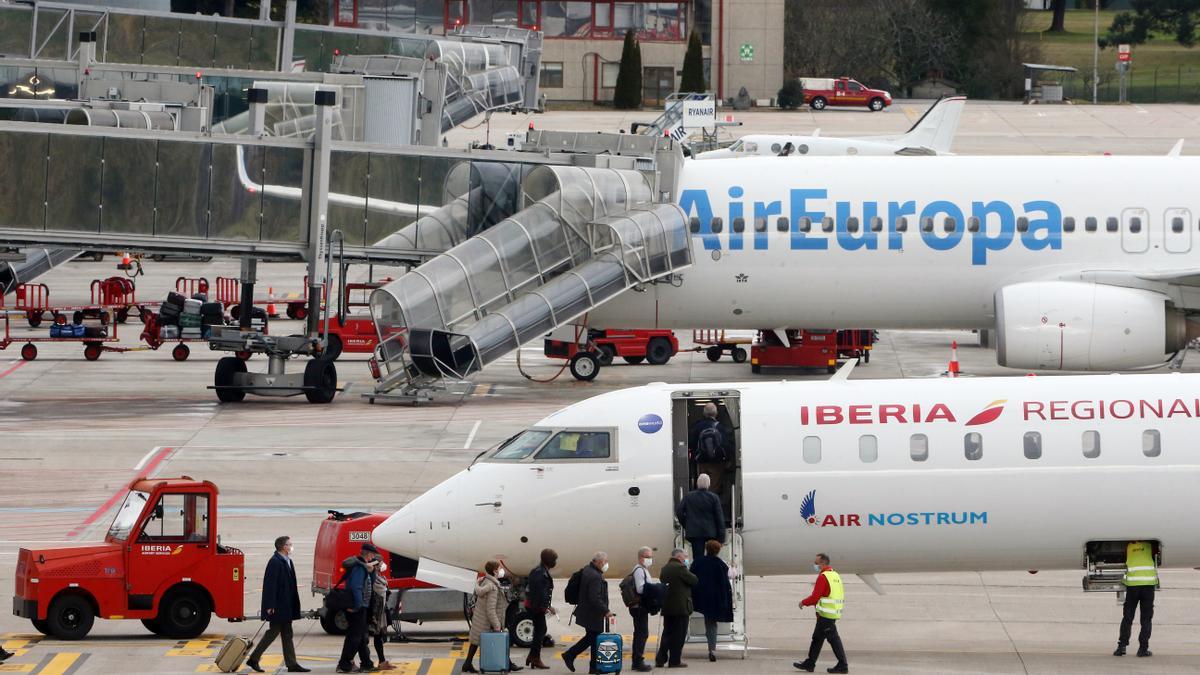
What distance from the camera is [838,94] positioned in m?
117

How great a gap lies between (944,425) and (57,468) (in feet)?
59.1

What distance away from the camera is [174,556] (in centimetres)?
2347

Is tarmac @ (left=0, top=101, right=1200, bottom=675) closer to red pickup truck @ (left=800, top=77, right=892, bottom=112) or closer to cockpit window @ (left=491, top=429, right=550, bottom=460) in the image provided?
cockpit window @ (left=491, top=429, right=550, bottom=460)

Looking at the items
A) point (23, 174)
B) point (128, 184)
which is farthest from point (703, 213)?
point (23, 174)

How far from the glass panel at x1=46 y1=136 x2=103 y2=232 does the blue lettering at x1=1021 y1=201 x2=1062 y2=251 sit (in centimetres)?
2057

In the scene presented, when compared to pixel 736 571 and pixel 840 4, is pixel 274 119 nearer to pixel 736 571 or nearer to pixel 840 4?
pixel 736 571

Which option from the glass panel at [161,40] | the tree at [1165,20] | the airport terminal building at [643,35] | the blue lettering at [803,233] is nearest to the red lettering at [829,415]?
the blue lettering at [803,233]

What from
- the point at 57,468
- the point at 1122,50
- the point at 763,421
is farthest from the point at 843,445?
the point at 1122,50

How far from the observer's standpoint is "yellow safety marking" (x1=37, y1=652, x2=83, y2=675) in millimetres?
21266

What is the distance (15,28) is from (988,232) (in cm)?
3855

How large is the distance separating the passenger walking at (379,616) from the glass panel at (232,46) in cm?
4622

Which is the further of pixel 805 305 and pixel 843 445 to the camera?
pixel 805 305

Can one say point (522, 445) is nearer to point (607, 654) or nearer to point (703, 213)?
point (607, 654)

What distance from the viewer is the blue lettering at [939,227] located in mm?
41000
